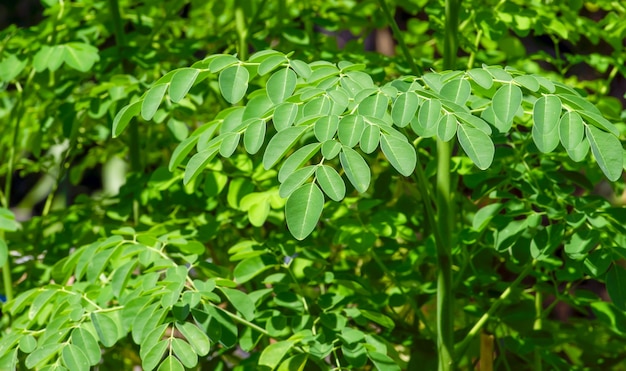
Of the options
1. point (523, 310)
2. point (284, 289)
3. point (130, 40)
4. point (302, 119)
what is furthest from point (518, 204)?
point (130, 40)

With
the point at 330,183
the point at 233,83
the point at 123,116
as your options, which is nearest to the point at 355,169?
the point at 330,183

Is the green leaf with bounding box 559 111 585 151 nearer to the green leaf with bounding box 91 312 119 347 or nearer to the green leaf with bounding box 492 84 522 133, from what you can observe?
the green leaf with bounding box 492 84 522 133

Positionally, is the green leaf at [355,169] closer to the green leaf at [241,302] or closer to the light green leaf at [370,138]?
the light green leaf at [370,138]

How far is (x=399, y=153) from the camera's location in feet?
3.11

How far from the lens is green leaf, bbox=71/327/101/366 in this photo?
3.93 ft

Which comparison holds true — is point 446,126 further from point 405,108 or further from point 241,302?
point 241,302

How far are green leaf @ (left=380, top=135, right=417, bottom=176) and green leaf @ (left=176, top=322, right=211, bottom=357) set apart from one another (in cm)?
40

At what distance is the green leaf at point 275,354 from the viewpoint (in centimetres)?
124

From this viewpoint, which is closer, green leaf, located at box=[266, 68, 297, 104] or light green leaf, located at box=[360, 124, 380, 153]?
light green leaf, located at box=[360, 124, 380, 153]

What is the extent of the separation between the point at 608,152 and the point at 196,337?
60cm

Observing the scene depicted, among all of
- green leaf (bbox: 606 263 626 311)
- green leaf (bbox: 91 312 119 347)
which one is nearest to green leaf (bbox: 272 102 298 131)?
green leaf (bbox: 91 312 119 347)

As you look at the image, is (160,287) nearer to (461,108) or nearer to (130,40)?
(461,108)

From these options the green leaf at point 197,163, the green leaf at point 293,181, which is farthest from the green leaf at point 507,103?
the green leaf at point 197,163

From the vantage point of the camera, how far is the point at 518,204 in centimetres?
135
